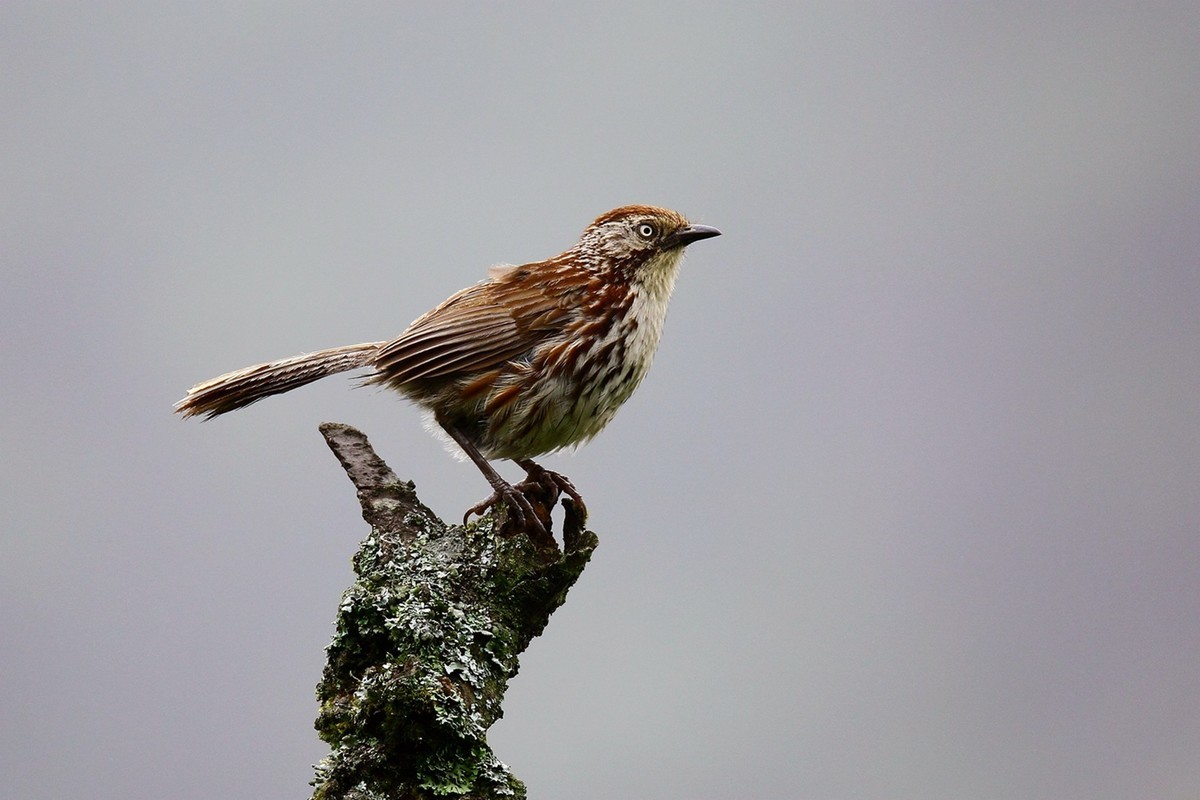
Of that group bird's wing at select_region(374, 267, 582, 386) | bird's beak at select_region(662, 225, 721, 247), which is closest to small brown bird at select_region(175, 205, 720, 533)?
bird's wing at select_region(374, 267, 582, 386)

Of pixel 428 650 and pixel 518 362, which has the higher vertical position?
pixel 518 362

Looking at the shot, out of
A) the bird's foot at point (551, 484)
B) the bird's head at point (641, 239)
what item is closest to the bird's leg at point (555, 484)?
the bird's foot at point (551, 484)

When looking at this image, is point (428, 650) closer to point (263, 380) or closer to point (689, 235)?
point (263, 380)

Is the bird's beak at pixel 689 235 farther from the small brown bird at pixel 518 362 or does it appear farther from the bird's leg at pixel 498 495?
Answer: the bird's leg at pixel 498 495

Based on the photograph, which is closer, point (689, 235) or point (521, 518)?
point (521, 518)

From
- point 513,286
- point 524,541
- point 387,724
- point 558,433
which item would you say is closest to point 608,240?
point 513,286

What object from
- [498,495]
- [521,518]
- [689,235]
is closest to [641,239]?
[689,235]
